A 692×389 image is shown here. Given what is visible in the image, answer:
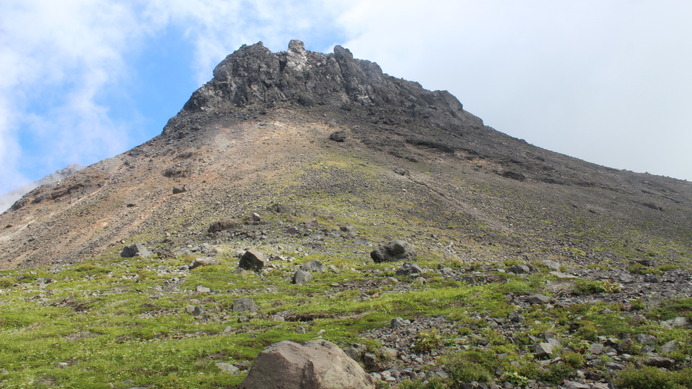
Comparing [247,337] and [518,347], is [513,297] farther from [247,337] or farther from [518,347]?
[247,337]

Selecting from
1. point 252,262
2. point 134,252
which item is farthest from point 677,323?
point 134,252

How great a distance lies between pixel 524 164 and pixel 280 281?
287 feet

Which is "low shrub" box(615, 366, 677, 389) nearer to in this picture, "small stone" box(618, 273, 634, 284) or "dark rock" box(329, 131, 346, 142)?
"small stone" box(618, 273, 634, 284)

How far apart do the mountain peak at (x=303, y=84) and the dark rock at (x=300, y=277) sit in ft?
293

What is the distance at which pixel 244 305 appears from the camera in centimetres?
2481

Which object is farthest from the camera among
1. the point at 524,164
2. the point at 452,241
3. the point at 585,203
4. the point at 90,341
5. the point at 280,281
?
the point at 524,164

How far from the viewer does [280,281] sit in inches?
1254

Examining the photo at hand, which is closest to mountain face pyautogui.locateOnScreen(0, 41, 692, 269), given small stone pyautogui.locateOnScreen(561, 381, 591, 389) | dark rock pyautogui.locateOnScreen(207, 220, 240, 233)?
dark rock pyautogui.locateOnScreen(207, 220, 240, 233)

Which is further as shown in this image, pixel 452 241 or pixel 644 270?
pixel 452 241

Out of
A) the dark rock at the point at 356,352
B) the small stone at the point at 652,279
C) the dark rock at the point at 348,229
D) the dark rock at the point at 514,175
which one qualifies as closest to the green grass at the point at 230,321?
the dark rock at the point at 356,352

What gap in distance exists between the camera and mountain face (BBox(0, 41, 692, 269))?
53000mm

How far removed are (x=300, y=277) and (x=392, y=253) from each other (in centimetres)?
1109

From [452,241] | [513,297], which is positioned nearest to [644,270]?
[513,297]

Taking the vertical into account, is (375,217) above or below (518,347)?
above
